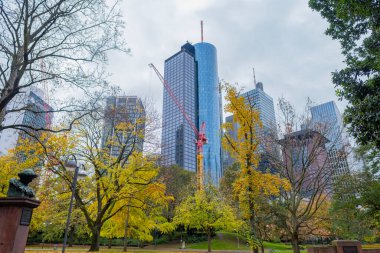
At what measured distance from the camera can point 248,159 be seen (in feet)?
50.5

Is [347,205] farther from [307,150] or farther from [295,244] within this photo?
[295,244]

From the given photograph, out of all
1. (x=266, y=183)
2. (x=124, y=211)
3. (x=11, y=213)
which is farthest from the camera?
(x=124, y=211)

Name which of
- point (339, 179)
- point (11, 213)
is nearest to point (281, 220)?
point (339, 179)

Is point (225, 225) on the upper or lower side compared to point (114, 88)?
lower

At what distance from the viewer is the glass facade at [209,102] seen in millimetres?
135625

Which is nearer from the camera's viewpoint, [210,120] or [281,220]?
[281,220]

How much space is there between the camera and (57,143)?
16891 mm

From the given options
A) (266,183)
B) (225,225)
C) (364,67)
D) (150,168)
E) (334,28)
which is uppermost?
(334,28)

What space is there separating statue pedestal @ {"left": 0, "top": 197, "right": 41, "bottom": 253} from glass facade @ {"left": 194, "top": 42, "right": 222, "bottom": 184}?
11743 cm

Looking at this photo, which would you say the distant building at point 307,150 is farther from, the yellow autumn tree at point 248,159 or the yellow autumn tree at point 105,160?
the yellow autumn tree at point 105,160

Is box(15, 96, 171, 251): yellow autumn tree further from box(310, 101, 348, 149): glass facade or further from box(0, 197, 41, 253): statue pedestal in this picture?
box(310, 101, 348, 149): glass facade

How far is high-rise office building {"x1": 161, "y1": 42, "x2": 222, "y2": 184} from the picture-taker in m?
119

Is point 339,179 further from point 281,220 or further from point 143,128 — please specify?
point 143,128

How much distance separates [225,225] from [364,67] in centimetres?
2631
